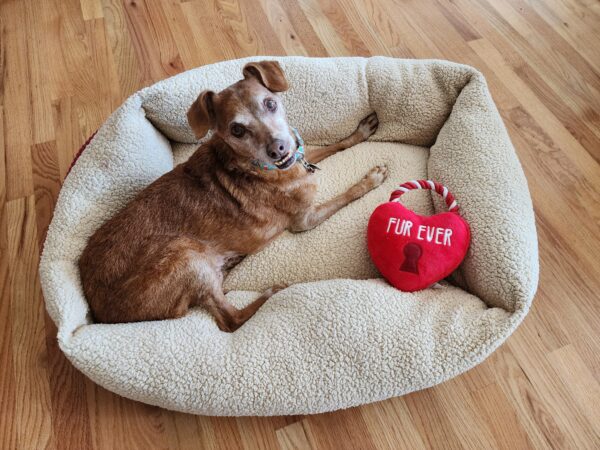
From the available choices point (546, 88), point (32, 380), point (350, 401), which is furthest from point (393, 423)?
point (546, 88)

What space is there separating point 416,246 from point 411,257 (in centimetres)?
5

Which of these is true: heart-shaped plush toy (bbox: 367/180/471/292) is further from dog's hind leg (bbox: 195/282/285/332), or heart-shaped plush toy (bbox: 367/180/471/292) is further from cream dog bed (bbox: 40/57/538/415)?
dog's hind leg (bbox: 195/282/285/332)

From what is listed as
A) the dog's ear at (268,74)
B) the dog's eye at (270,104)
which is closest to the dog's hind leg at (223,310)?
the dog's eye at (270,104)

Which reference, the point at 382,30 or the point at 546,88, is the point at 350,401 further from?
the point at 382,30

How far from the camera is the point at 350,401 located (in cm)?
175

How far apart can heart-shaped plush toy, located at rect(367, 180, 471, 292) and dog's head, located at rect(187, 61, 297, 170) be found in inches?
20.6

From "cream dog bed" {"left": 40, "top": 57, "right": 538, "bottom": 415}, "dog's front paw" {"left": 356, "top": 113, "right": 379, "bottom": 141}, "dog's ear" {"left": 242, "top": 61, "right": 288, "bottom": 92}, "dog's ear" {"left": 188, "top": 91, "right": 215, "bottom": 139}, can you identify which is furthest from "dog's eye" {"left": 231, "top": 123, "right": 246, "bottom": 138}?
"dog's front paw" {"left": 356, "top": 113, "right": 379, "bottom": 141}

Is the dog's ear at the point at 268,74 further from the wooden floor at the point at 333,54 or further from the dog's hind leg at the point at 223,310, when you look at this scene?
the wooden floor at the point at 333,54

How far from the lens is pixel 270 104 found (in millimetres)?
1985

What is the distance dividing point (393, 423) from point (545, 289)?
968 mm

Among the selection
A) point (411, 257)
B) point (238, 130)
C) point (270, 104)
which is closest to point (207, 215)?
point (238, 130)

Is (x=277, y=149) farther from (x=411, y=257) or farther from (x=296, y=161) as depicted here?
(x=411, y=257)

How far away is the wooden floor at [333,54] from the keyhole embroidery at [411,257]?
53 cm

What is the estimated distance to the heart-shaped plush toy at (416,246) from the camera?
6.21ft
